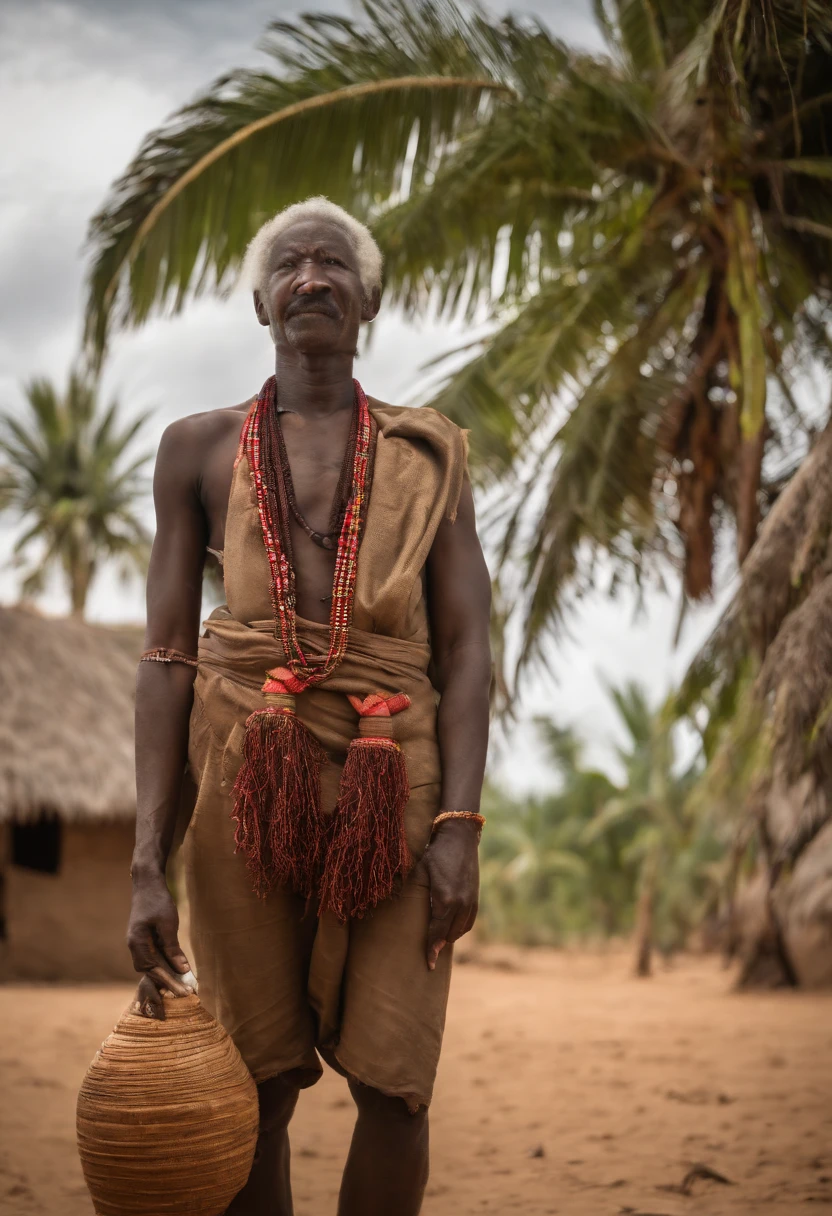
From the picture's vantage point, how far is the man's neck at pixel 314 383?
2.75m

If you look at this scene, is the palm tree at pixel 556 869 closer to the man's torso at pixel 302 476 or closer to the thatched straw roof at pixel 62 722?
the thatched straw roof at pixel 62 722

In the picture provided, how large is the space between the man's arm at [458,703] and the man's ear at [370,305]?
1.40 ft

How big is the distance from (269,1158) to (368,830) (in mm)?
793

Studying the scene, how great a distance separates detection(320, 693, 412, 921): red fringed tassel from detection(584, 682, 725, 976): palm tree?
15.0 m

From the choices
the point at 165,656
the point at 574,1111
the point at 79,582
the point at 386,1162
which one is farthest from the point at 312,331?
the point at 79,582

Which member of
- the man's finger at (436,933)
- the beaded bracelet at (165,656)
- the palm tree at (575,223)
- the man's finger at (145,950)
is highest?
the palm tree at (575,223)

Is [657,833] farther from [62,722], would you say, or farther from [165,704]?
[165,704]

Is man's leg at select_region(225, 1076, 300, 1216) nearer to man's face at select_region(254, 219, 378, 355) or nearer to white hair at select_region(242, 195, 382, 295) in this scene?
man's face at select_region(254, 219, 378, 355)

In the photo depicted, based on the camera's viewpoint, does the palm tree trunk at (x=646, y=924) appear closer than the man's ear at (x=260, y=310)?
No

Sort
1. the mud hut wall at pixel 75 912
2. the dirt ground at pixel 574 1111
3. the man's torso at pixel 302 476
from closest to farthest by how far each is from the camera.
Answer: the man's torso at pixel 302 476 → the dirt ground at pixel 574 1111 → the mud hut wall at pixel 75 912

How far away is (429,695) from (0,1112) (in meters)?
4.61

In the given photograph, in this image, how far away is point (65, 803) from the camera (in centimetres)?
1191

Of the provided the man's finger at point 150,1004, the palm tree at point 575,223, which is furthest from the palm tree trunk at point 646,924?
the man's finger at point 150,1004

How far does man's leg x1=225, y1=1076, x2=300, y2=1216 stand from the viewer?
2686 mm
